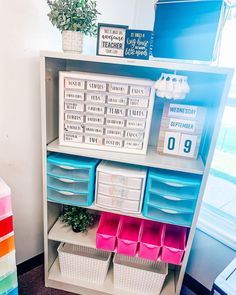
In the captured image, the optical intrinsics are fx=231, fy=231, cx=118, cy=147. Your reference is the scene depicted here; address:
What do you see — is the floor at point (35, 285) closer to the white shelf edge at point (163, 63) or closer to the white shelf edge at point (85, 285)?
the white shelf edge at point (85, 285)

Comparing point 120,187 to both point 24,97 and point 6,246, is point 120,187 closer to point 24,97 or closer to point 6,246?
point 6,246

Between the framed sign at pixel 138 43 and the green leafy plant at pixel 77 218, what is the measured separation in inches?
37.3

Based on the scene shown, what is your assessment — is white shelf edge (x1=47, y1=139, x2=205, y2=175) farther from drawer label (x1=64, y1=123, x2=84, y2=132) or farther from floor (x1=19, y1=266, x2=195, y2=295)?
floor (x1=19, y1=266, x2=195, y2=295)

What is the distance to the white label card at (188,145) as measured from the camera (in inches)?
45.3

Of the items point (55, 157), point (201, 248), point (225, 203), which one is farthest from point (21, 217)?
point (225, 203)

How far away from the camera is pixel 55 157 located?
1239mm

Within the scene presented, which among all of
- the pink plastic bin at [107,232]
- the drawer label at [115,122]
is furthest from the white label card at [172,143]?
the pink plastic bin at [107,232]

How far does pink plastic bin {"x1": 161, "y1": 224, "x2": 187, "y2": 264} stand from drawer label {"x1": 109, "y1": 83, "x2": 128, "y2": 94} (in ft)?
2.74

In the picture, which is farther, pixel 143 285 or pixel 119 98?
pixel 143 285

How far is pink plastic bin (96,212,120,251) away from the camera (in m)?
1.28

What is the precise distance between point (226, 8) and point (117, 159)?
0.80 m

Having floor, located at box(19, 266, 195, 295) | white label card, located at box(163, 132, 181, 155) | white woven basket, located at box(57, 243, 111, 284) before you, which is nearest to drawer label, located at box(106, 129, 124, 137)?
white label card, located at box(163, 132, 181, 155)

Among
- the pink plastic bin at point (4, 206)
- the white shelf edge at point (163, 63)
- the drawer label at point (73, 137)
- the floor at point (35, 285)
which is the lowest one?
the floor at point (35, 285)

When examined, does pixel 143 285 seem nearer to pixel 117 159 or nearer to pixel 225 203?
pixel 225 203
